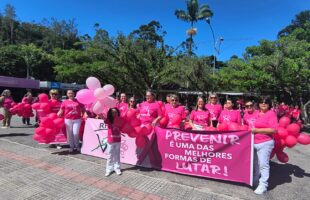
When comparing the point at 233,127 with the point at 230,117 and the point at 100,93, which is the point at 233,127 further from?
the point at 100,93

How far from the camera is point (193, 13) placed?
35.0 m

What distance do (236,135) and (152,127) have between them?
178 cm

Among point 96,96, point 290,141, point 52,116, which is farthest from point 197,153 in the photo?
Answer: point 52,116

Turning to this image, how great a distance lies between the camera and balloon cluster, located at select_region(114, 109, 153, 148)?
5277 millimetres

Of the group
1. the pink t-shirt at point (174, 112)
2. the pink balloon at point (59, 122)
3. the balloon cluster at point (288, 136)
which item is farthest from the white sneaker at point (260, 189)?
the pink balloon at point (59, 122)

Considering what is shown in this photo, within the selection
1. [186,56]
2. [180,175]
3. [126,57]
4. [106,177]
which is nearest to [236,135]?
[180,175]

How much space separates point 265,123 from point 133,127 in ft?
8.17

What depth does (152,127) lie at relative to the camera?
18.6 feet

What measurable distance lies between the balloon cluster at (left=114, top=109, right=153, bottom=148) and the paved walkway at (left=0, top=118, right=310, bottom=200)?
2.28ft

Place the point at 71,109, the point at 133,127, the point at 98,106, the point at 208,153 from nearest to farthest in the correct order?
1. the point at 208,153
2. the point at 98,106
3. the point at 133,127
4. the point at 71,109

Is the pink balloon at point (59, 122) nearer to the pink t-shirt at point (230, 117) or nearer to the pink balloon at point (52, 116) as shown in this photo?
the pink balloon at point (52, 116)

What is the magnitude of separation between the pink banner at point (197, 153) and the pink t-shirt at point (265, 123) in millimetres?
133

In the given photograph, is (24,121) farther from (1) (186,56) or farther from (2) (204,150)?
(1) (186,56)

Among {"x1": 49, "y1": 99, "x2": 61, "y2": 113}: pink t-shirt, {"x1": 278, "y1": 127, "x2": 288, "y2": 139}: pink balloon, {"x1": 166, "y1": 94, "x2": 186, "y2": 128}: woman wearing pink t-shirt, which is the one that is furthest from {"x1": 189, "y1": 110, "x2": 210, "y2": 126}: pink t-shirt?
{"x1": 49, "y1": 99, "x2": 61, "y2": 113}: pink t-shirt
